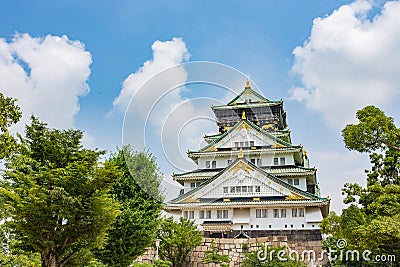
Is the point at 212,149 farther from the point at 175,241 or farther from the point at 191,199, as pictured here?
the point at 175,241

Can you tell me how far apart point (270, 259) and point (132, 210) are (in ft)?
24.6

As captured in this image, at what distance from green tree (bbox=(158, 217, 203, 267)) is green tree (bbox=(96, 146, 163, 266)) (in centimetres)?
446

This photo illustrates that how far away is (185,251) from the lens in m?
23.9

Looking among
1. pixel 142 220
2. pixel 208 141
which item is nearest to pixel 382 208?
pixel 142 220

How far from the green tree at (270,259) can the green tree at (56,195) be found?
9620mm

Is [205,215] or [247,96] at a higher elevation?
[247,96]

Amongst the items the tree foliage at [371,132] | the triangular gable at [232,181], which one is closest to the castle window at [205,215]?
the triangular gable at [232,181]

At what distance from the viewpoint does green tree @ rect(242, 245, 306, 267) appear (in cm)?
1942

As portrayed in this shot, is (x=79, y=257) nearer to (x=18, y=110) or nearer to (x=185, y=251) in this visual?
Result: (x=18, y=110)

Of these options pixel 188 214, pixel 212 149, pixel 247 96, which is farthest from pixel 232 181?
pixel 247 96

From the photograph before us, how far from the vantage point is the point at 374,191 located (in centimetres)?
1261

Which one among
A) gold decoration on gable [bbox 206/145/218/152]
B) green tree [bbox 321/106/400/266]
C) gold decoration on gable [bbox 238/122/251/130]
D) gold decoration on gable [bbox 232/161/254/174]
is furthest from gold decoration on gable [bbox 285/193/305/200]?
green tree [bbox 321/106/400/266]

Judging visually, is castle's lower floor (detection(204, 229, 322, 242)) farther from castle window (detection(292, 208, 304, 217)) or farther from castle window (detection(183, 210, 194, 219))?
castle window (detection(183, 210, 194, 219))

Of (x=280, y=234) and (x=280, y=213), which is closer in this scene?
(x=280, y=234)
